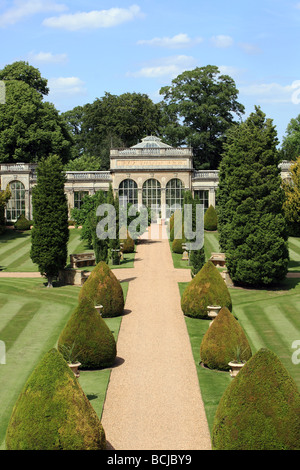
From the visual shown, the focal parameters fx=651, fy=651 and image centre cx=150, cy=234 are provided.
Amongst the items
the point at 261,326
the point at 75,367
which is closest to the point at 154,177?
the point at 261,326

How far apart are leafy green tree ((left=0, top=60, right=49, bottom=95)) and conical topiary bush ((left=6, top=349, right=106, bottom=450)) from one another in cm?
A: 7684

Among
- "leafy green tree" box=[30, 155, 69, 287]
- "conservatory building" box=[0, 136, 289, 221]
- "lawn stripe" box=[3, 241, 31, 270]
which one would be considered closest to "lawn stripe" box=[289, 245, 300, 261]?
"leafy green tree" box=[30, 155, 69, 287]

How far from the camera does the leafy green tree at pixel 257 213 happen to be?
39219 mm

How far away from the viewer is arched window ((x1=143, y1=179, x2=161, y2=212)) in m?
76.4

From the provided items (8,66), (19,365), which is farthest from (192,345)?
(8,66)

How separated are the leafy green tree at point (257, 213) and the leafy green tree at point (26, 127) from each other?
4525 centimetres

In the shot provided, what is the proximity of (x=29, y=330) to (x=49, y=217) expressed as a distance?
12.3 meters

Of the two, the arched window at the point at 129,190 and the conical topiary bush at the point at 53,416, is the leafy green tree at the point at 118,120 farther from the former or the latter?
the conical topiary bush at the point at 53,416

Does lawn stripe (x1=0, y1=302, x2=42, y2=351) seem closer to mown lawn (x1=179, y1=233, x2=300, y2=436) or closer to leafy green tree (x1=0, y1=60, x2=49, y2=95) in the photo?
mown lawn (x1=179, y1=233, x2=300, y2=436)

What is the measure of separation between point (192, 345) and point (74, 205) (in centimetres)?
5227

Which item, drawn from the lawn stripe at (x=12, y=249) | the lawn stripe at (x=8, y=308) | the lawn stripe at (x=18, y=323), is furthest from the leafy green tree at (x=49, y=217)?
the lawn stripe at (x=12, y=249)

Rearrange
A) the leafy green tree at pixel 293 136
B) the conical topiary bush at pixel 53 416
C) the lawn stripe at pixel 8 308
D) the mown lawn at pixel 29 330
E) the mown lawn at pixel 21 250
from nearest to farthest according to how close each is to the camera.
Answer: the conical topiary bush at pixel 53 416
the mown lawn at pixel 29 330
the lawn stripe at pixel 8 308
the mown lawn at pixel 21 250
the leafy green tree at pixel 293 136

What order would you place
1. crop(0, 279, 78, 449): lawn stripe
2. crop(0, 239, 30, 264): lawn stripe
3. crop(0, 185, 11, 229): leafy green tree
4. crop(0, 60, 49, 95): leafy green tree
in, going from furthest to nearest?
crop(0, 60, 49, 95): leafy green tree < crop(0, 185, 11, 229): leafy green tree < crop(0, 239, 30, 264): lawn stripe < crop(0, 279, 78, 449): lawn stripe

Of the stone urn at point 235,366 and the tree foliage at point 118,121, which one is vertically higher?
the tree foliage at point 118,121
